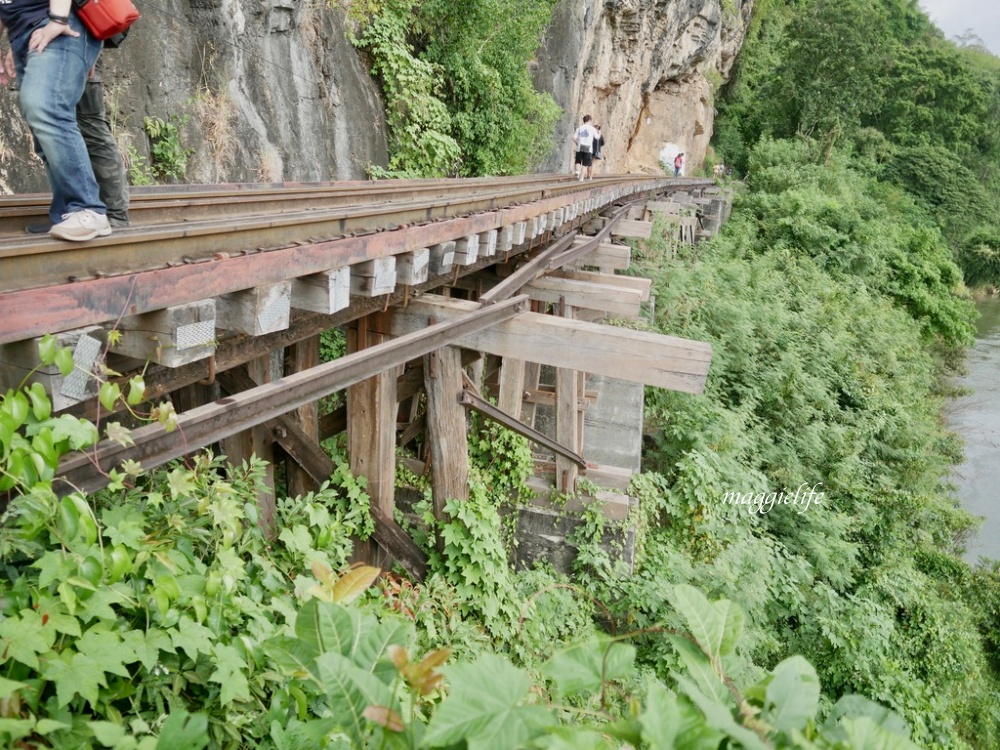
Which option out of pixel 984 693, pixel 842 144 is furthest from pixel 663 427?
pixel 842 144

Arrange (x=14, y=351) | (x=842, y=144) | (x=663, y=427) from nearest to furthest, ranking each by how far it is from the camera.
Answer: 1. (x=14, y=351)
2. (x=663, y=427)
3. (x=842, y=144)

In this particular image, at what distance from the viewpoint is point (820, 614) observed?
23.7 ft

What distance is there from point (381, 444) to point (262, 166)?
4642 millimetres

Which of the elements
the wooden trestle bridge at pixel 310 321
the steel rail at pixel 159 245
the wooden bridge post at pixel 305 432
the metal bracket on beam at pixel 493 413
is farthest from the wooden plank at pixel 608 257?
the steel rail at pixel 159 245

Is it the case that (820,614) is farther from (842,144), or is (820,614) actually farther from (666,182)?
(842,144)

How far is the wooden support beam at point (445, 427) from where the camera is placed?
3.94 meters

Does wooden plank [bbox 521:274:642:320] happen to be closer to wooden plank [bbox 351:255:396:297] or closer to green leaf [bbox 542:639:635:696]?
wooden plank [bbox 351:255:396:297]

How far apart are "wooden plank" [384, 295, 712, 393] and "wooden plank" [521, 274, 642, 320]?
175cm

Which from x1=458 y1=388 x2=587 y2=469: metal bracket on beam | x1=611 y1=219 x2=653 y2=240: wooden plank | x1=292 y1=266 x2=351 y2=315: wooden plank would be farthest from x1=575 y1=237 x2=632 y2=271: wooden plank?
x1=292 y1=266 x2=351 y2=315: wooden plank

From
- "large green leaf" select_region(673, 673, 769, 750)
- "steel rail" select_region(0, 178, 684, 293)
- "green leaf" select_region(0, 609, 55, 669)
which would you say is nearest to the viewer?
"large green leaf" select_region(673, 673, 769, 750)

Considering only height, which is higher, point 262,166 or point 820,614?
point 262,166

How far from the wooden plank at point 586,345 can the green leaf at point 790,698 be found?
224 cm

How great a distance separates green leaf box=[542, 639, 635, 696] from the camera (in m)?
0.92

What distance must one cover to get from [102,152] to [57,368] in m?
1.24
